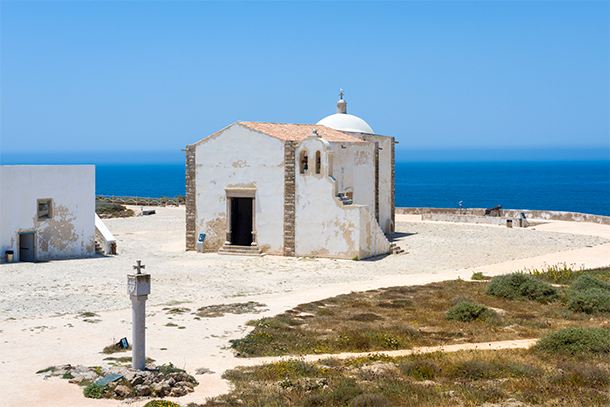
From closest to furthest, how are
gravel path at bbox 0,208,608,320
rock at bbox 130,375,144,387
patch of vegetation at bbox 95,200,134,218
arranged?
rock at bbox 130,375,144,387 → gravel path at bbox 0,208,608,320 → patch of vegetation at bbox 95,200,134,218

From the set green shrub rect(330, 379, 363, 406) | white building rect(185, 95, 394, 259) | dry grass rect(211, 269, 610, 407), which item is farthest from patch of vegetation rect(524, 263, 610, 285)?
green shrub rect(330, 379, 363, 406)

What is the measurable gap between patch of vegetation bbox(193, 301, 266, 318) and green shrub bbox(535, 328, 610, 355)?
7.57 m

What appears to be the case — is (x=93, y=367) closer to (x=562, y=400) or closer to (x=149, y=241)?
(x=562, y=400)

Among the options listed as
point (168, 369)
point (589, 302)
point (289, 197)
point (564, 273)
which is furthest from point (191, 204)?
point (168, 369)

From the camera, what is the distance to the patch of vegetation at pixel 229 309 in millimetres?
17828

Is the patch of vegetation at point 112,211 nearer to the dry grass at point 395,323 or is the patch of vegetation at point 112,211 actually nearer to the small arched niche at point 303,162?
the small arched niche at point 303,162

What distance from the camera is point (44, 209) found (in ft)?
92.8

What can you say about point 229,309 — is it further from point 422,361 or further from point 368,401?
point 368,401

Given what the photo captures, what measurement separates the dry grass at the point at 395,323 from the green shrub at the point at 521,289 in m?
0.31

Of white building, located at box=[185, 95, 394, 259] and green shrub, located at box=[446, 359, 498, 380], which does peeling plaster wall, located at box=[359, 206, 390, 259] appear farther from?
green shrub, located at box=[446, 359, 498, 380]

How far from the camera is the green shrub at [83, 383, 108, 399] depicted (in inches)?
436

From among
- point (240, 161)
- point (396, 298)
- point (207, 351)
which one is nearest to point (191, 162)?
point (240, 161)

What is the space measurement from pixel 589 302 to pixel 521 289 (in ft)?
8.10

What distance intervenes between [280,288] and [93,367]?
404 inches
